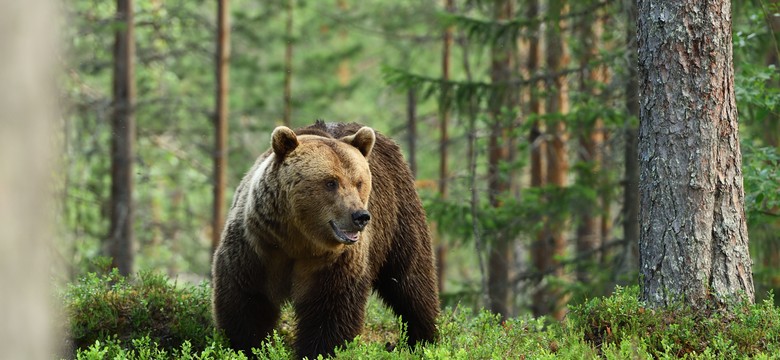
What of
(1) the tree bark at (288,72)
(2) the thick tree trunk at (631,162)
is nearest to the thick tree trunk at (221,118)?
(1) the tree bark at (288,72)

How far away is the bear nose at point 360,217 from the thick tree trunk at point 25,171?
10.6 feet

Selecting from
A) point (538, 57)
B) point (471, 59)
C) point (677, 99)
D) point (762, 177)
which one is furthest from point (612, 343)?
point (471, 59)

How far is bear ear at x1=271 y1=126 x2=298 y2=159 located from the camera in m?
6.14

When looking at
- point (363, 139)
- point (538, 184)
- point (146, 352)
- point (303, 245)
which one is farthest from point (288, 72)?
point (146, 352)

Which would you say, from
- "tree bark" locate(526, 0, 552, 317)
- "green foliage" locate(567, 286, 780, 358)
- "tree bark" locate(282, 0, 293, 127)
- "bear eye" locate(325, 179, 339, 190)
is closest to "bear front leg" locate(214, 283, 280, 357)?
"bear eye" locate(325, 179, 339, 190)

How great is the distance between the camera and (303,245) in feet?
20.3

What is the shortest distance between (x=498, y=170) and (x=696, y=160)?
8625 millimetres

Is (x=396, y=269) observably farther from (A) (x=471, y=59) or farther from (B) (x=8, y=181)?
(A) (x=471, y=59)

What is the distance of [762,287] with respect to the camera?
13.5m

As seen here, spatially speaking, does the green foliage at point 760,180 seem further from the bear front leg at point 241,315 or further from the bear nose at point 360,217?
the bear front leg at point 241,315

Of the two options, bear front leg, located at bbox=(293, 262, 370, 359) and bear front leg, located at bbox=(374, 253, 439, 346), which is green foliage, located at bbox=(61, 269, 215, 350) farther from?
bear front leg, located at bbox=(374, 253, 439, 346)

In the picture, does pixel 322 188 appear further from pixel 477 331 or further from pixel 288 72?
pixel 288 72

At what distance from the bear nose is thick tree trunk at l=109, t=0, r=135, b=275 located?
1144 centimetres

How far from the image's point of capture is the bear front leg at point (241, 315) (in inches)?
254
